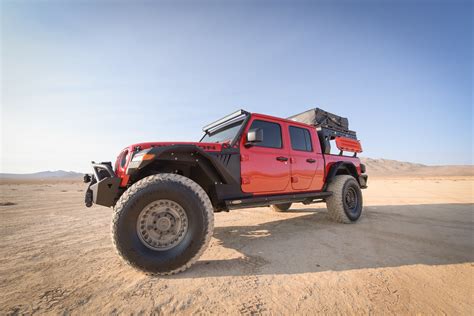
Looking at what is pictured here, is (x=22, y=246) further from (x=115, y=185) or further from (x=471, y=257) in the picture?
(x=471, y=257)

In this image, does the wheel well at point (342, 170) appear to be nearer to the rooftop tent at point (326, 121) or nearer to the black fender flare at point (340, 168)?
the black fender flare at point (340, 168)

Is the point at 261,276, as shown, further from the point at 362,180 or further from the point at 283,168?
the point at 362,180

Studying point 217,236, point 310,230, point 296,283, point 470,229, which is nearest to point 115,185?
point 217,236

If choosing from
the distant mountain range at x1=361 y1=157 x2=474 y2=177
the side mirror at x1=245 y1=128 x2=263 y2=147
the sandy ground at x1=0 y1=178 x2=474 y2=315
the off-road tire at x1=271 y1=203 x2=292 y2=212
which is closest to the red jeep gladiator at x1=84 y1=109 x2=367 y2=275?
the side mirror at x1=245 y1=128 x2=263 y2=147

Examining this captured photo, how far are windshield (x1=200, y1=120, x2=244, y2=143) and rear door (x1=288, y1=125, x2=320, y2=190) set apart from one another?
1152mm

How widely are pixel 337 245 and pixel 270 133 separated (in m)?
2.07

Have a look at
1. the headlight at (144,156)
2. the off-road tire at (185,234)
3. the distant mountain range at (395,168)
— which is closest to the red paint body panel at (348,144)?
the off-road tire at (185,234)

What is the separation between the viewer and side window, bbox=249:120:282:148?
362 centimetres

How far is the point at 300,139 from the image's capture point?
4246 millimetres

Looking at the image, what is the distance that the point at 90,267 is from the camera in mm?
2314

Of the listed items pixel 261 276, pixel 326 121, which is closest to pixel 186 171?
pixel 261 276

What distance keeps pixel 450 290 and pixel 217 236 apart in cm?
286

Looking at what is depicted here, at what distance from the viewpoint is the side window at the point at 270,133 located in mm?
3621

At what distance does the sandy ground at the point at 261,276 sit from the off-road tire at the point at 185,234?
15cm
